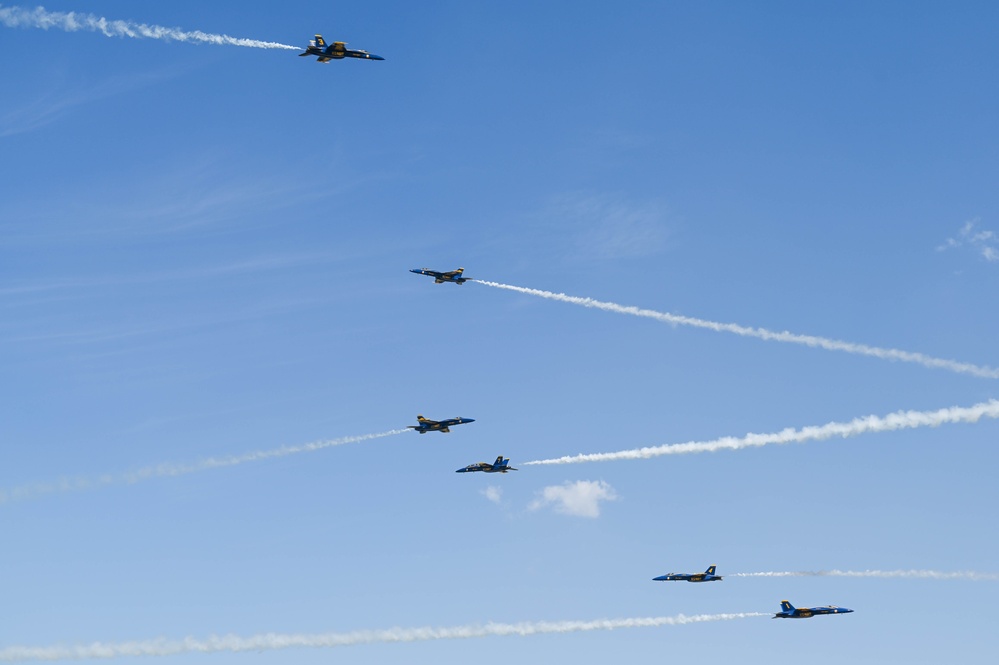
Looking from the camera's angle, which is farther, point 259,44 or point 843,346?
point 843,346

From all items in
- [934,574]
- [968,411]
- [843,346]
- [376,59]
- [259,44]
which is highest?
[376,59]

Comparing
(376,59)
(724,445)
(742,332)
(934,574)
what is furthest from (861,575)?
(376,59)

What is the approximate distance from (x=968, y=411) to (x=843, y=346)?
2880 centimetres

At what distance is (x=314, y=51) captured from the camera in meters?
184

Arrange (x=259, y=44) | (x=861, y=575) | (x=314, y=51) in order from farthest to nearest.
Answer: (x=861, y=575) < (x=314, y=51) < (x=259, y=44)

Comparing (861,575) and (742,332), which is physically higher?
(742,332)

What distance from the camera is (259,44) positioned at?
545 feet

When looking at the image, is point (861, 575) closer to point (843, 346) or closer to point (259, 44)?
point (843, 346)

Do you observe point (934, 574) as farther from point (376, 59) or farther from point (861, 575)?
point (376, 59)

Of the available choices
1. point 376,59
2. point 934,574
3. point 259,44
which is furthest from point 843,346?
point 259,44

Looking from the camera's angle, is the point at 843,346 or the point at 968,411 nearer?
the point at 968,411

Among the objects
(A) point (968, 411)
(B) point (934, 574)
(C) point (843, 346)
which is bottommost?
(B) point (934, 574)

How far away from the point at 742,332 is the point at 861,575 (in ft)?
155

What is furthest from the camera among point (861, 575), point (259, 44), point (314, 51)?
point (861, 575)
